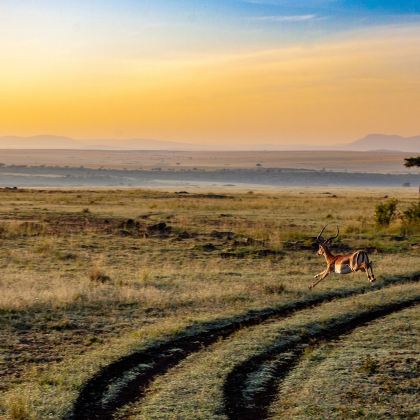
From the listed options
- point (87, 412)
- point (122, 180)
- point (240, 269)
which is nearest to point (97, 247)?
point (240, 269)

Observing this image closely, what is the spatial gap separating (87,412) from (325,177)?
17177 centimetres

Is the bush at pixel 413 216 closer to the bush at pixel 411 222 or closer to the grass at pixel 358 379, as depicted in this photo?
the bush at pixel 411 222

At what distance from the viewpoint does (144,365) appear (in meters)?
13.8

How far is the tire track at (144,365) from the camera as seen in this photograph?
1144 cm

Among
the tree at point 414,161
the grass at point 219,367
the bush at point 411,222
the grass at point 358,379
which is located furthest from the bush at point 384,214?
the grass at point 358,379

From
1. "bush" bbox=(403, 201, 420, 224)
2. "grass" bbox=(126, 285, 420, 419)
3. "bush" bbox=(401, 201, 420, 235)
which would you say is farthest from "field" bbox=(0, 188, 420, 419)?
"bush" bbox=(403, 201, 420, 224)

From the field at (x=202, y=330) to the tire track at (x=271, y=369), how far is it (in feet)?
0.13

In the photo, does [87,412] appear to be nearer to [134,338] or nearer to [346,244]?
[134,338]

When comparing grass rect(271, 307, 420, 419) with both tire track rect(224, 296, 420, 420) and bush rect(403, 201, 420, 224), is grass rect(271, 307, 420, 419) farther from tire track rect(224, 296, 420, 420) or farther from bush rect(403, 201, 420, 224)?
bush rect(403, 201, 420, 224)

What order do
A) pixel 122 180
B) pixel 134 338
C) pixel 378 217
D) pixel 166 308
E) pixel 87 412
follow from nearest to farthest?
pixel 87 412, pixel 134 338, pixel 166 308, pixel 378 217, pixel 122 180

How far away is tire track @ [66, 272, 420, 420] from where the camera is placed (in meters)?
11.4

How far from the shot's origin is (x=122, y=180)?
15600cm

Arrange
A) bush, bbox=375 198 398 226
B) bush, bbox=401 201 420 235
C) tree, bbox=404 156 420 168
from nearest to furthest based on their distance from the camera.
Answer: bush, bbox=401 201 420 235, tree, bbox=404 156 420 168, bush, bbox=375 198 398 226

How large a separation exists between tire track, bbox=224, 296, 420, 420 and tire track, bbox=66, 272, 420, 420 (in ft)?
4.76
